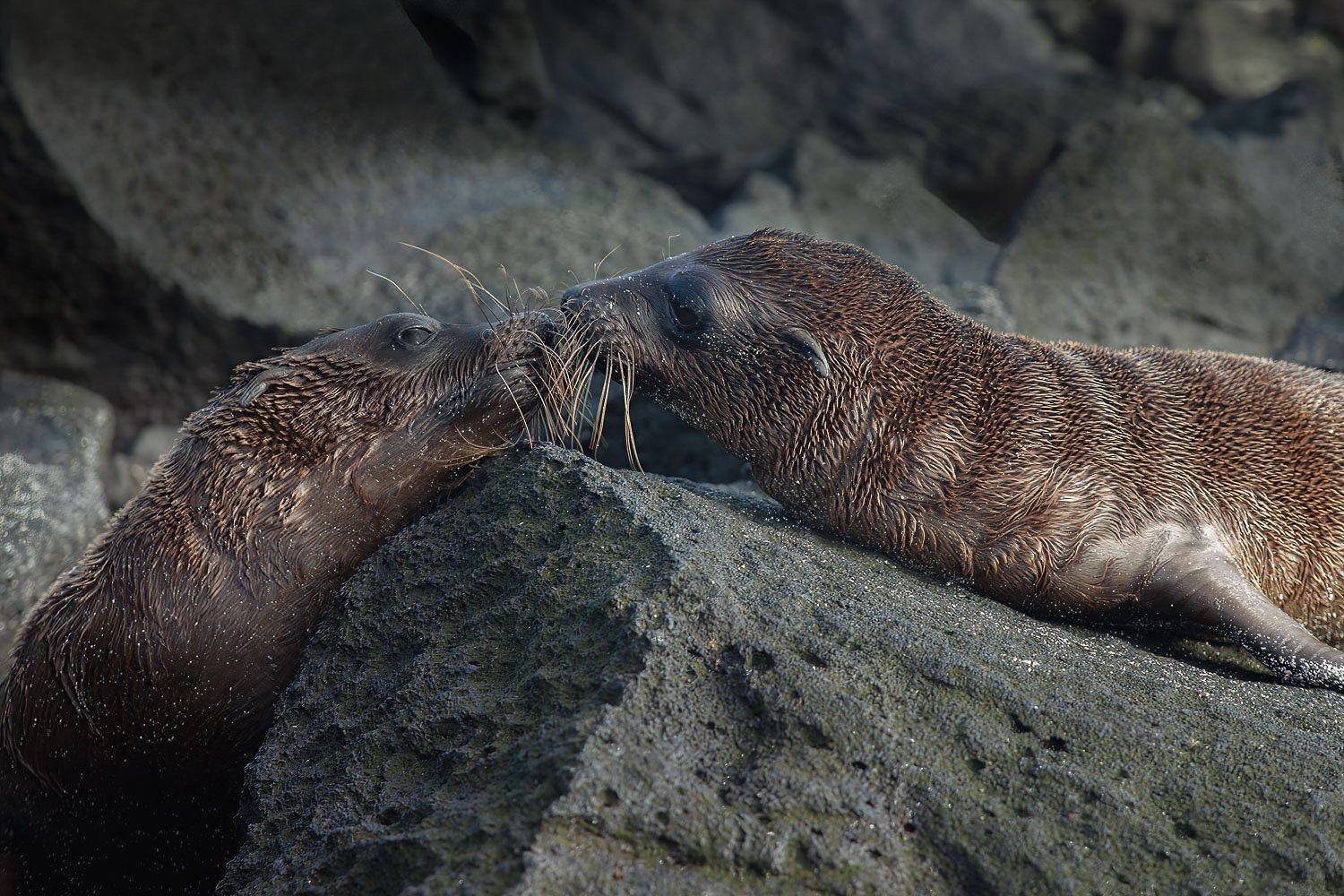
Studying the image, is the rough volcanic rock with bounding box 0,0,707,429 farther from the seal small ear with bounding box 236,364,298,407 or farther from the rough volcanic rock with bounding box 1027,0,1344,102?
the rough volcanic rock with bounding box 1027,0,1344,102

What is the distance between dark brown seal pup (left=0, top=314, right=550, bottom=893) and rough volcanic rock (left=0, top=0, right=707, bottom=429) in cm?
329

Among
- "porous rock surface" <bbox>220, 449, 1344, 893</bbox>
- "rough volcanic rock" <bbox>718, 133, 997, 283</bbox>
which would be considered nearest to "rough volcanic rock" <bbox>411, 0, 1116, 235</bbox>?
"rough volcanic rock" <bbox>718, 133, 997, 283</bbox>

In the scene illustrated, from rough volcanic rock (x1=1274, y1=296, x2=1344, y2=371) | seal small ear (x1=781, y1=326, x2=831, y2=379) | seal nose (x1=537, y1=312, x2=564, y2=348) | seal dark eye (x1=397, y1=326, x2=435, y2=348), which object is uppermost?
seal small ear (x1=781, y1=326, x2=831, y2=379)

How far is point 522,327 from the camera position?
14.4 feet

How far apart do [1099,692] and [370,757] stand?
6.63 feet

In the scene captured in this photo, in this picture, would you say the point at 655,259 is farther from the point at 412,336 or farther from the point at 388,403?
the point at 388,403

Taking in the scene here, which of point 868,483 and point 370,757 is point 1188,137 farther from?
point 370,757

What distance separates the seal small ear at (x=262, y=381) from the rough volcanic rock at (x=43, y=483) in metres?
1.99

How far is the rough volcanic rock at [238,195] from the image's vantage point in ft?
24.5

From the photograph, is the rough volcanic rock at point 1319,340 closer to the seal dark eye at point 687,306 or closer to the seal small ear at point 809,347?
the seal small ear at point 809,347

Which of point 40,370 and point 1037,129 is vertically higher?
point 1037,129

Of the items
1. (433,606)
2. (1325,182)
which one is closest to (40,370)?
(433,606)

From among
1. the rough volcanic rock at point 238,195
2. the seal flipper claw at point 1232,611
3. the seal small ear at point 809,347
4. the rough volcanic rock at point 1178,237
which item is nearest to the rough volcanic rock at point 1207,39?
the rough volcanic rock at point 1178,237

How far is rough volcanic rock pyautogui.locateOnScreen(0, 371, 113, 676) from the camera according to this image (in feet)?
18.9
